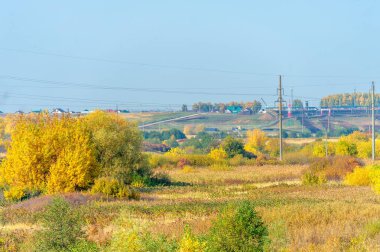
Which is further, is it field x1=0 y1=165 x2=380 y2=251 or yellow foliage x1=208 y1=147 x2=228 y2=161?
yellow foliage x1=208 y1=147 x2=228 y2=161

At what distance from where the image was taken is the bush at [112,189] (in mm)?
44969

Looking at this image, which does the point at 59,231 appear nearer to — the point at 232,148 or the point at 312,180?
the point at 312,180

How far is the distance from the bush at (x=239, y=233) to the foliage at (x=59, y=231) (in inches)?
172

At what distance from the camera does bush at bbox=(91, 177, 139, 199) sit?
45.0 metres

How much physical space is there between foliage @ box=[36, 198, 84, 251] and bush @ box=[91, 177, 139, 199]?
20539 millimetres

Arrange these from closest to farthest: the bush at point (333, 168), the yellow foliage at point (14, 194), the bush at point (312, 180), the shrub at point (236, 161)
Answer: the yellow foliage at point (14, 194), the bush at point (312, 180), the bush at point (333, 168), the shrub at point (236, 161)

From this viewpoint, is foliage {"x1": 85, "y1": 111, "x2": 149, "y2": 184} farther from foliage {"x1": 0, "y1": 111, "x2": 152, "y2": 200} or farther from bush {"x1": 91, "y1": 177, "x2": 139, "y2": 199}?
bush {"x1": 91, "y1": 177, "x2": 139, "y2": 199}

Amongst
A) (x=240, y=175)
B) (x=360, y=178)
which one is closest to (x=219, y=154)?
(x=240, y=175)

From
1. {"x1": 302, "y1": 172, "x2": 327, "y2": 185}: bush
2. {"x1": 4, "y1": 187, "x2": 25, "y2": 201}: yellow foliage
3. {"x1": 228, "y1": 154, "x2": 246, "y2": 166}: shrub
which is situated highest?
{"x1": 4, "y1": 187, "x2": 25, "y2": 201}: yellow foliage

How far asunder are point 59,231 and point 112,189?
2222 centimetres

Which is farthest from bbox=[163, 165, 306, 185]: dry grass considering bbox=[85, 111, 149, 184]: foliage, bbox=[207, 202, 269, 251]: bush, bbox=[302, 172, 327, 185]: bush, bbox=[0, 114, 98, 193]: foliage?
bbox=[207, 202, 269, 251]: bush

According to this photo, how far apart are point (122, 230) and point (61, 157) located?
104 feet

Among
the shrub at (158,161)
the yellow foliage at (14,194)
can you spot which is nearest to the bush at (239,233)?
the yellow foliage at (14,194)

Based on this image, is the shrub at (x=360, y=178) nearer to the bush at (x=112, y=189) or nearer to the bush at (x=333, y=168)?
the bush at (x=333, y=168)
